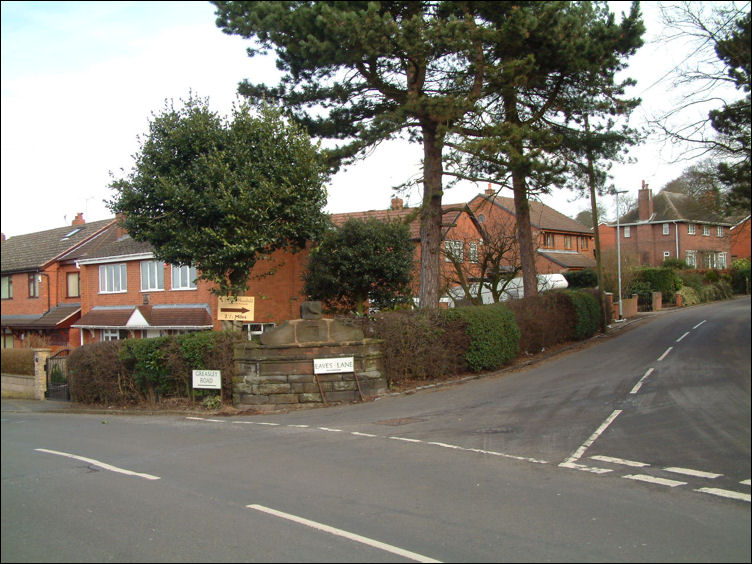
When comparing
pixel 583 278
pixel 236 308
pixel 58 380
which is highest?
pixel 583 278

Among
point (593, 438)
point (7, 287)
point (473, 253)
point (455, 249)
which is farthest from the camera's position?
point (455, 249)

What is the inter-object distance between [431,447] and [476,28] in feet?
33.0

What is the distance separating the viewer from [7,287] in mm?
11062

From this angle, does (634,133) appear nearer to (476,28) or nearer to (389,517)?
(476,28)

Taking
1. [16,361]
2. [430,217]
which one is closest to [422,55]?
[430,217]

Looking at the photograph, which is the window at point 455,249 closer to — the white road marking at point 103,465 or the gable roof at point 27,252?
the gable roof at point 27,252

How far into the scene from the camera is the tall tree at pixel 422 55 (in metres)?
14.4

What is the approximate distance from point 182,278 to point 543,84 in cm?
1886

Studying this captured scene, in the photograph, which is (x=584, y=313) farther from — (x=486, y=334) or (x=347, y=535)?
(x=347, y=535)

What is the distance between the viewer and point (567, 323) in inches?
992

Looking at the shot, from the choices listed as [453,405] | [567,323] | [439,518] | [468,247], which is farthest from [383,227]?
[439,518]

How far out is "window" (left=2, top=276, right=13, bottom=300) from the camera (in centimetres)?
1071

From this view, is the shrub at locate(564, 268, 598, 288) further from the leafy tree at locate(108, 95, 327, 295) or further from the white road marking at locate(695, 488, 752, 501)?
the white road marking at locate(695, 488, 752, 501)

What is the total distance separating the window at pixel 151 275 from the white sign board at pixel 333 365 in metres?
17.8
